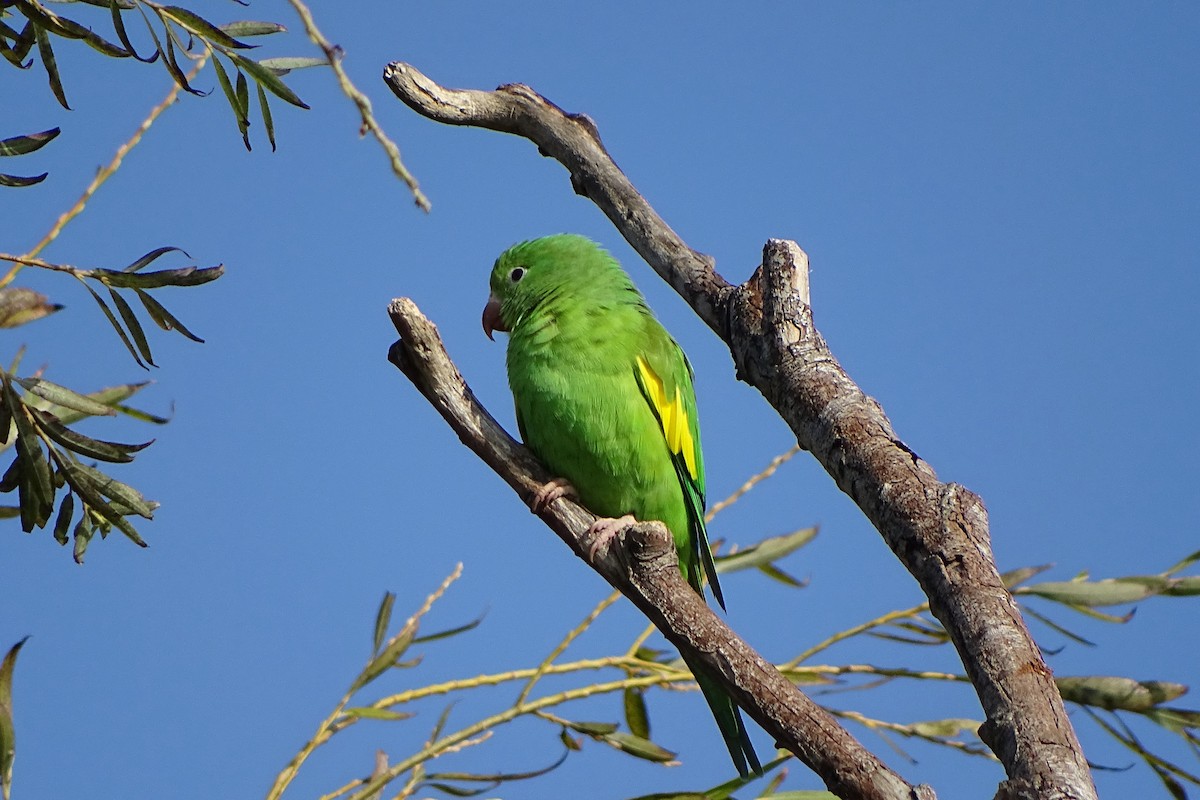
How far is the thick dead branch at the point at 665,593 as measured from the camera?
1977 millimetres

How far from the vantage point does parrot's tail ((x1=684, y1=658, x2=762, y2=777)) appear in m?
3.19

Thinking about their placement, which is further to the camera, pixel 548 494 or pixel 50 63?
pixel 548 494

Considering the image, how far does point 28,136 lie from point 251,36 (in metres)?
0.52

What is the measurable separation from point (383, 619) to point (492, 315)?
52.0 inches

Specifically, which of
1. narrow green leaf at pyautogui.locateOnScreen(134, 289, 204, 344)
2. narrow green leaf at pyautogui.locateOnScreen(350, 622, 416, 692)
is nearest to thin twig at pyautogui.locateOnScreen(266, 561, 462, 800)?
narrow green leaf at pyautogui.locateOnScreen(350, 622, 416, 692)

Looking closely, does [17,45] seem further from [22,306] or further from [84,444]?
[84,444]

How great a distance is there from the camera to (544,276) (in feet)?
12.8

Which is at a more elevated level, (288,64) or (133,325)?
(288,64)

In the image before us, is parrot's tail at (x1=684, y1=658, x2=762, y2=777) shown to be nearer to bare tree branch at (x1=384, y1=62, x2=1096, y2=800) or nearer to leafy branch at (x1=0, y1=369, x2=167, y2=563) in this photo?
bare tree branch at (x1=384, y1=62, x2=1096, y2=800)

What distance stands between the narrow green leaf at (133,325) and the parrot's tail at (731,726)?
176cm

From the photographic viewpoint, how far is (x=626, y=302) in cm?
379

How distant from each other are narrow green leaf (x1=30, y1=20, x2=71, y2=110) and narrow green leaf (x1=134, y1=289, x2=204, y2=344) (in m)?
0.41

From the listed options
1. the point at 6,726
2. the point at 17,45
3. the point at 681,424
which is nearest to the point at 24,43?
the point at 17,45

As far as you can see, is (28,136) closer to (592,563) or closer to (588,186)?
(588,186)
